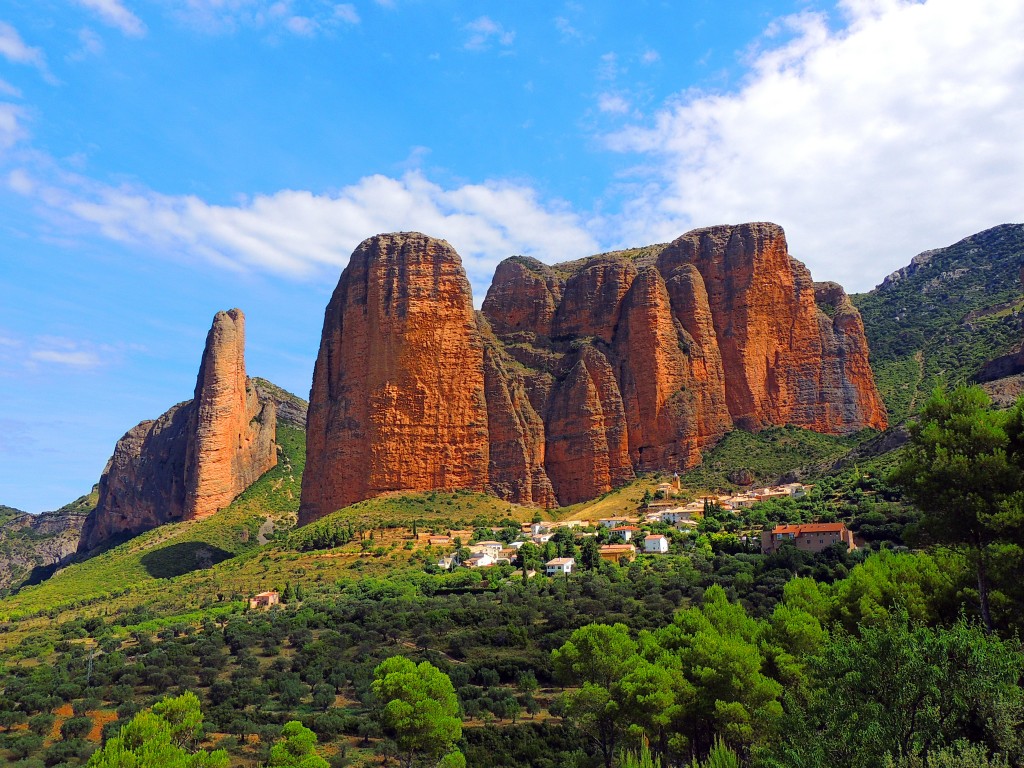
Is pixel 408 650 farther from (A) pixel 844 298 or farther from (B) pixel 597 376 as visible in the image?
(A) pixel 844 298

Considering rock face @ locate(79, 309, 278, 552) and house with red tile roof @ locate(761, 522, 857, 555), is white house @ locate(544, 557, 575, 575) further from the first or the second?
rock face @ locate(79, 309, 278, 552)

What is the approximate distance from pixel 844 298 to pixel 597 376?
35.9 m

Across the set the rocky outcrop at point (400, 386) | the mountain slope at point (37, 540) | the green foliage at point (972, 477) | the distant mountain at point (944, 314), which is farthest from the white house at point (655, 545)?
the mountain slope at point (37, 540)

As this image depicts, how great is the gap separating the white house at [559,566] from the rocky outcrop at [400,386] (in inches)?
1069

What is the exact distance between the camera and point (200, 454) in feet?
342

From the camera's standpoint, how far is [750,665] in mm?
25078

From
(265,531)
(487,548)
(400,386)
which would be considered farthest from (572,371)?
(265,531)

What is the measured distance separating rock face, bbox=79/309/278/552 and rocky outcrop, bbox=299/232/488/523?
18.6m

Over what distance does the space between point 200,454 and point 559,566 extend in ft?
194

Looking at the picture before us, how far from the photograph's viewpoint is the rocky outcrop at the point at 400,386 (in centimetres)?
8750

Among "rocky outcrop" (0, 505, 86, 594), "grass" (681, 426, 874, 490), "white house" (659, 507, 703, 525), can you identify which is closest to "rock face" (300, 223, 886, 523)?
"grass" (681, 426, 874, 490)

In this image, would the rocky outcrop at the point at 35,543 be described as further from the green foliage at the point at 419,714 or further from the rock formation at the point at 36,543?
the green foliage at the point at 419,714

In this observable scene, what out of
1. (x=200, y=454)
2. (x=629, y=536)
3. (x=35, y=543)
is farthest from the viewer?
(x=35, y=543)

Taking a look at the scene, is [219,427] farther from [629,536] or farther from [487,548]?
[629,536]
